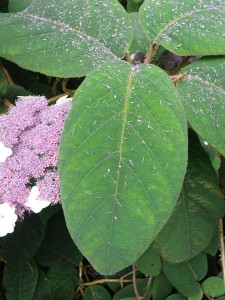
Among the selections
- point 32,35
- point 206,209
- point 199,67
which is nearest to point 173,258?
point 206,209

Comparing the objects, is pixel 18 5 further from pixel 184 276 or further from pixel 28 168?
pixel 184 276

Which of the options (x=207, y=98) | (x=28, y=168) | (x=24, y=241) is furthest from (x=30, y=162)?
(x=24, y=241)

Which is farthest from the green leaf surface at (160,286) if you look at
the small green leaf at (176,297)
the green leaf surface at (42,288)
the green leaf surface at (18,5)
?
the green leaf surface at (18,5)

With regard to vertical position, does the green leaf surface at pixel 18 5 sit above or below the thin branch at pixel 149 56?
below

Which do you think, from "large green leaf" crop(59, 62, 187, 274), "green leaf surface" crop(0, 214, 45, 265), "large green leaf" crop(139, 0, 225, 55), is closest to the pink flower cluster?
"large green leaf" crop(59, 62, 187, 274)

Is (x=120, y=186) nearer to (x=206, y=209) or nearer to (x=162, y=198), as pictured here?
(x=162, y=198)

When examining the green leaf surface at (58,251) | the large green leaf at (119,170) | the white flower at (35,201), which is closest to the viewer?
the large green leaf at (119,170)

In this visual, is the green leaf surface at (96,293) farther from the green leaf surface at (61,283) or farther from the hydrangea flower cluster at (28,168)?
the hydrangea flower cluster at (28,168)
